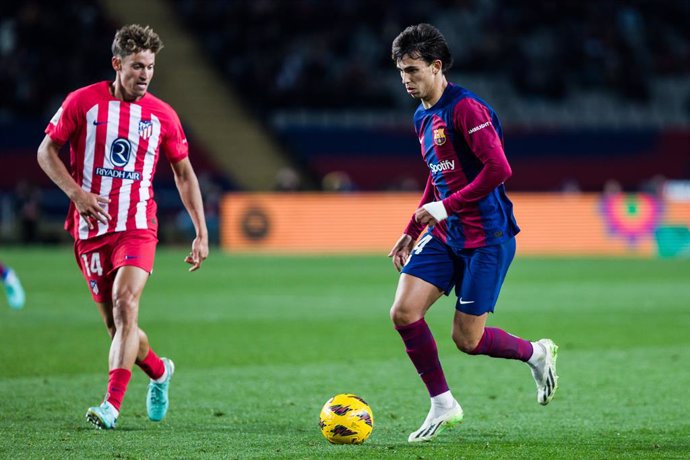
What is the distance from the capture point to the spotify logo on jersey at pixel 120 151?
6.84 meters

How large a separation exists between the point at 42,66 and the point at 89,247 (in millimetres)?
24855

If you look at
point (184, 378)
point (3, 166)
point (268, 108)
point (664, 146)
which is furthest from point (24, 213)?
point (184, 378)

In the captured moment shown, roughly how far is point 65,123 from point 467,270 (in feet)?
8.09

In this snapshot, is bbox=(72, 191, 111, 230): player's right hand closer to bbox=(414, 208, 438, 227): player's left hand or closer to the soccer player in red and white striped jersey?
the soccer player in red and white striped jersey

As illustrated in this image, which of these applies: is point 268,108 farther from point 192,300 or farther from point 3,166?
point 192,300

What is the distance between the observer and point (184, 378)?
8.89 metres

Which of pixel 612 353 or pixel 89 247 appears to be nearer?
pixel 89 247

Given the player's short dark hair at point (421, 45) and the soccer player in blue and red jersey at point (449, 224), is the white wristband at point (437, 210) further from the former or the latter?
the player's short dark hair at point (421, 45)

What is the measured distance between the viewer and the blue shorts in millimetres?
6340

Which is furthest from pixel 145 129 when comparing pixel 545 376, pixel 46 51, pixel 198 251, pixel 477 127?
pixel 46 51

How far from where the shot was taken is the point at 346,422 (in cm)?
607

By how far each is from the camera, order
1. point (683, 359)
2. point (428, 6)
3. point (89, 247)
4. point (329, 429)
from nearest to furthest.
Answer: point (329, 429) < point (89, 247) < point (683, 359) < point (428, 6)

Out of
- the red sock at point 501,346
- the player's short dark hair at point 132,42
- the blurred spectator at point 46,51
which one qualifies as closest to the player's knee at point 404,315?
the red sock at point 501,346

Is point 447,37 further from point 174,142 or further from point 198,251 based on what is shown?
point 198,251
